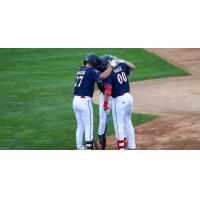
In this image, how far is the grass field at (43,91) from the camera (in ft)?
39.6

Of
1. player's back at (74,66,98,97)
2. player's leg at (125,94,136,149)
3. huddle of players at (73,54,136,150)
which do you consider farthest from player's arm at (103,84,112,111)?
player's leg at (125,94,136,149)

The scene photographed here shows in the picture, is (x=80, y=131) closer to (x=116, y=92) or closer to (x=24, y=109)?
(x=116, y=92)

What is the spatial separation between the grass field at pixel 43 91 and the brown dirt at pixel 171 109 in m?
0.48

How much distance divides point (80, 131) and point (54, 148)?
2.58 feet

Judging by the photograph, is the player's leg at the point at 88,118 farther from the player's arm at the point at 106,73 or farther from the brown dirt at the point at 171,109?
the brown dirt at the point at 171,109

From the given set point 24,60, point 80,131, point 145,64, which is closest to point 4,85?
point 24,60

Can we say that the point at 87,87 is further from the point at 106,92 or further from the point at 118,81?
the point at 118,81

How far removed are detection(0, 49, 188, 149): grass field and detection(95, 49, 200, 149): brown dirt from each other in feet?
1.57

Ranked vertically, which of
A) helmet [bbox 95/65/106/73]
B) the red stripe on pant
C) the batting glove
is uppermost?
the batting glove

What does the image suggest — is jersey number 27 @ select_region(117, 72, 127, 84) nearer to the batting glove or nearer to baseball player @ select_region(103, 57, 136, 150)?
baseball player @ select_region(103, 57, 136, 150)

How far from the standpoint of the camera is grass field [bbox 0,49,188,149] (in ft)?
39.6

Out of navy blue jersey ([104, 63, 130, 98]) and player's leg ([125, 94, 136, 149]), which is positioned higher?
navy blue jersey ([104, 63, 130, 98])

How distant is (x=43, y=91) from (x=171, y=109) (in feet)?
11.3

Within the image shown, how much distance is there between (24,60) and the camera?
19953 mm
